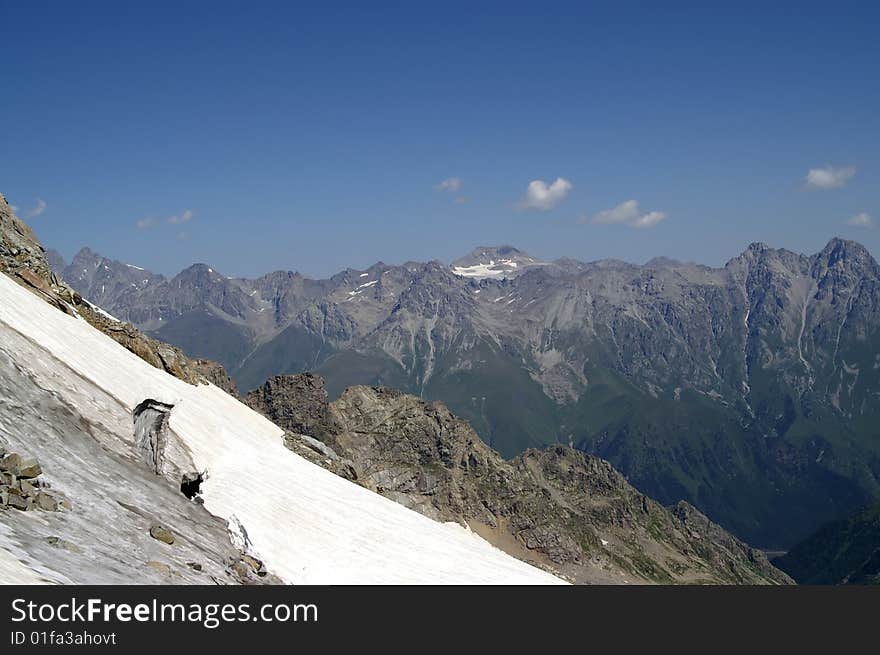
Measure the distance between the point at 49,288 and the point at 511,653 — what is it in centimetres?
3445

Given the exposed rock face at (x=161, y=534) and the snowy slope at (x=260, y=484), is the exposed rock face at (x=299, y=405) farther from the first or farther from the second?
the exposed rock face at (x=161, y=534)

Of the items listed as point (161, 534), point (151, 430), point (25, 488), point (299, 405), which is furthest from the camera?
point (299, 405)

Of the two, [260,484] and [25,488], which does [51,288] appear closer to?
[260,484]

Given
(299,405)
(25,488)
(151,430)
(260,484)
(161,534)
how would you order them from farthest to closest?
1. (299,405)
2. (260,484)
3. (151,430)
4. (161,534)
5. (25,488)

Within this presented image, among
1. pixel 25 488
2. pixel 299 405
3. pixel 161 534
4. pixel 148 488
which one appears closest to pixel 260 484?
pixel 148 488

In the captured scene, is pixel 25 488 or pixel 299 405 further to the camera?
pixel 299 405

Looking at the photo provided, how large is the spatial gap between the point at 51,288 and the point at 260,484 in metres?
17.6

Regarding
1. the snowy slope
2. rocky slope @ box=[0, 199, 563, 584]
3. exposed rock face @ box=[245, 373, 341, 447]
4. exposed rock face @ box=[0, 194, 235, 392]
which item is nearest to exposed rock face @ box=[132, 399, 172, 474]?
rocky slope @ box=[0, 199, 563, 584]

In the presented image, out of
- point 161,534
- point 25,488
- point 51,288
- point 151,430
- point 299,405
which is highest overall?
point 51,288

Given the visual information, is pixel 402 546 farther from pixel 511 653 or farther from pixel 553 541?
pixel 553 541

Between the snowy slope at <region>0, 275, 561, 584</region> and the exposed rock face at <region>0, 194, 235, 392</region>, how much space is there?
2913mm

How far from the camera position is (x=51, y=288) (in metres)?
42.6

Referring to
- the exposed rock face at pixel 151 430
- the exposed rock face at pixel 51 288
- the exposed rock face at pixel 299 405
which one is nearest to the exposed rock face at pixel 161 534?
the exposed rock face at pixel 151 430

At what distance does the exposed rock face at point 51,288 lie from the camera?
136 feet
